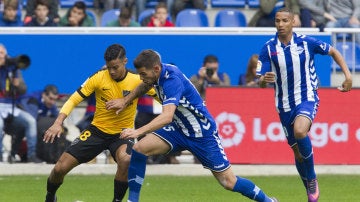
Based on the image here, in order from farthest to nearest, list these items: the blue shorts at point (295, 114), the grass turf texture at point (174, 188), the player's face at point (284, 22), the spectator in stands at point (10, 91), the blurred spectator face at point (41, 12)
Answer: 1. the blurred spectator face at point (41, 12)
2. the spectator in stands at point (10, 91)
3. the grass turf texture at point (174, 188)
4. the player's face at point (284, 22)
5. the blue shorts at point (295, 114)

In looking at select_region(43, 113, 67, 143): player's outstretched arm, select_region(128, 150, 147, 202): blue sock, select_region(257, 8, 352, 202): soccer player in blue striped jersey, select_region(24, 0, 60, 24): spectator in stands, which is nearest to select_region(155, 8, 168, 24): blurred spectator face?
select_region(24, 0, 60, 24): spectator in stands

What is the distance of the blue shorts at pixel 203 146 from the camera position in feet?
38.1

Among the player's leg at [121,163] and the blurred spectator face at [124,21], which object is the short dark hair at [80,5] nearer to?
the blurred spectator face at [124,21]

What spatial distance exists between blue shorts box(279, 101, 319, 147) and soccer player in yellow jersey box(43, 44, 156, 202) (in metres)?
1.67

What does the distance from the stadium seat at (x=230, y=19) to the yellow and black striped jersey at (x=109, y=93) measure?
862 cm

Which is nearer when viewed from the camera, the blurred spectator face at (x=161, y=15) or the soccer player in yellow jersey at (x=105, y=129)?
the soccer player in yellow jersey at (x=105, y=129)

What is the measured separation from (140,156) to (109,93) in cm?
150

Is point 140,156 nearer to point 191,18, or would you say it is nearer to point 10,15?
point 10,15

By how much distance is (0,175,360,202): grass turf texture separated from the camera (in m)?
14.4

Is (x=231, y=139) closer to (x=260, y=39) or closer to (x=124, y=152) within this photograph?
(x=260, y=39)

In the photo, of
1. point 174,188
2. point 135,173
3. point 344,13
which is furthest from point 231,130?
point 135,173

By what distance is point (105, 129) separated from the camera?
1290 centimetres

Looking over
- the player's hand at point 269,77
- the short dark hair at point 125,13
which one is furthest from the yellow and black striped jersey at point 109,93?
the short dark hair at point 125,13

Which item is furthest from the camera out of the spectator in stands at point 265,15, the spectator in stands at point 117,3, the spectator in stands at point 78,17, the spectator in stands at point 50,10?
the spectator in stands at point 117,3
